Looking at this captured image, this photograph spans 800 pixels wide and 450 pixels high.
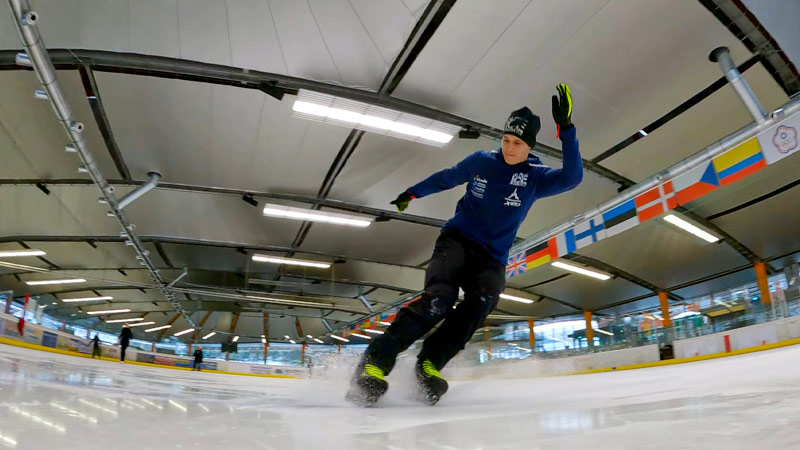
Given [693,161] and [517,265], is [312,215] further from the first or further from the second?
[693,161]

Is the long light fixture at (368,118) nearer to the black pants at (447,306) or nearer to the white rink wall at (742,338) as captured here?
the black pants at (447,306)

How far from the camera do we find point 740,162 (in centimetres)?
473

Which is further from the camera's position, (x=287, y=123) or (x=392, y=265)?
(x=392, y=265)

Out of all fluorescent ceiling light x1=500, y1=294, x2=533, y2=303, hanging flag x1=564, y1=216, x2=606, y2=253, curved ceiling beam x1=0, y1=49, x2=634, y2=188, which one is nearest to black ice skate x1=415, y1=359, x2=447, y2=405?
curved ceiling beam x1=0, y1=49, x2=634, y2=188

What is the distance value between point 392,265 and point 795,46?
8.52 metres

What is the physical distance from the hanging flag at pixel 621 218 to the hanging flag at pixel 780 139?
1.76 m

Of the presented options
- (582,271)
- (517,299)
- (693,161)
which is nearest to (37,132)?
(693,161)

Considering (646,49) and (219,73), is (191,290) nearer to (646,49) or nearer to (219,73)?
(219,73)

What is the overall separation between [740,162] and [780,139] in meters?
0.43

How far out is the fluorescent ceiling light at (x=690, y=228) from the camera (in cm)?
836

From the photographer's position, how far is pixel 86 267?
40.0 ft

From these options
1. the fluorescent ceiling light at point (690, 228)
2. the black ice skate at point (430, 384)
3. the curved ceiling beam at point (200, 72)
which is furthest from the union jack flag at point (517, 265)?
the black ice skate at point (430, 384)

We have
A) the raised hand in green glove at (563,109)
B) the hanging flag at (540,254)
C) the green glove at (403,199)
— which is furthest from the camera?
the hanging flag at (540,254)

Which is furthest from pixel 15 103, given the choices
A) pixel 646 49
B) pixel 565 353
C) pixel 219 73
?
pixel 565 353
